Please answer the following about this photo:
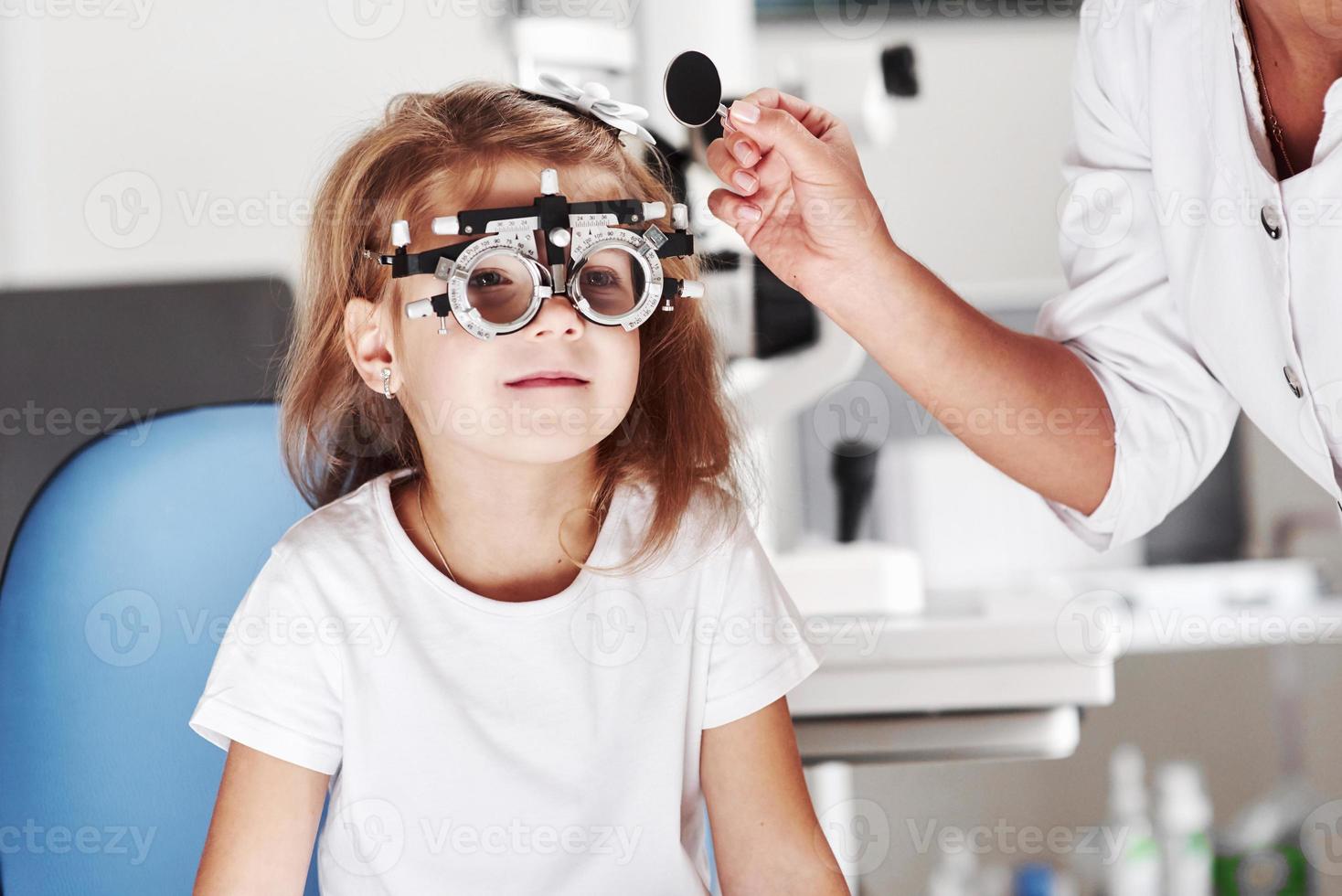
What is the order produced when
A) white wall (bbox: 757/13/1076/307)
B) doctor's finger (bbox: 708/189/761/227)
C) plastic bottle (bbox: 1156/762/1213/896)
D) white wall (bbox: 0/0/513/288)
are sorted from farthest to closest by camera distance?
white wall (bbox: 757/13/1076/307) → plastic bottle (bbox: 1156/762/1213/896) → white wall (bbox: 0/0/513/288) → doctor's finger (bbox: 708/189/761/227)

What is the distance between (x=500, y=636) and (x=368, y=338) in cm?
29

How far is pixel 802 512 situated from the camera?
2.37 m

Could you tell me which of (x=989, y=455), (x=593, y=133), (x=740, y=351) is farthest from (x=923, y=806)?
(x=593, y=133)

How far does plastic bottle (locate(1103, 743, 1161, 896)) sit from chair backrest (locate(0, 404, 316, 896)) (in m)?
1.66

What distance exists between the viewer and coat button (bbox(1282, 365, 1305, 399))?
0.92 meters

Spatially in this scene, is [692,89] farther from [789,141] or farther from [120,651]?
[120,651]

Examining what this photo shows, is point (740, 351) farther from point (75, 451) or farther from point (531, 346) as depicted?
point (75, 451)

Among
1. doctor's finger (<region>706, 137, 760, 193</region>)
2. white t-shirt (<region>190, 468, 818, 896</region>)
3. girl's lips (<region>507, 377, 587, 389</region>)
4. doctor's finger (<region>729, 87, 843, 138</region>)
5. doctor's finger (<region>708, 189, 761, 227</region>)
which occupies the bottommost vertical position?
white t-shirt (<region>190, 468, 818, 896</region>)

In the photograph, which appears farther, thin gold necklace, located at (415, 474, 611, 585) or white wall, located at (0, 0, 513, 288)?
white wall, located at (0, 0, 513, 288)

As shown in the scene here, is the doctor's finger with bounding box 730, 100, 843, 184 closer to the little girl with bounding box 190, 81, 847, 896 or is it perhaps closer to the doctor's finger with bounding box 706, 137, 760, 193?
the doctor's finger with bounding box 706, 137, 760, 193

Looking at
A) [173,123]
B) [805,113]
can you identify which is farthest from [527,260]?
[173,123]

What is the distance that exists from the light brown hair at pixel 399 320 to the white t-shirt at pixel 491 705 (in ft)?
0.27

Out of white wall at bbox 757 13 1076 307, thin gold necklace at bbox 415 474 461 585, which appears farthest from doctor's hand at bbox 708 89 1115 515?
white wall at bbox 757 13 1076 307

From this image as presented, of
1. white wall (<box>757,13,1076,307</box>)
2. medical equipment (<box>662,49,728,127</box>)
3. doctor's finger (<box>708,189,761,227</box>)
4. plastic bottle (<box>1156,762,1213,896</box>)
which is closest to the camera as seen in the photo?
medical equipment (<box>662,49,728,127</box>)
